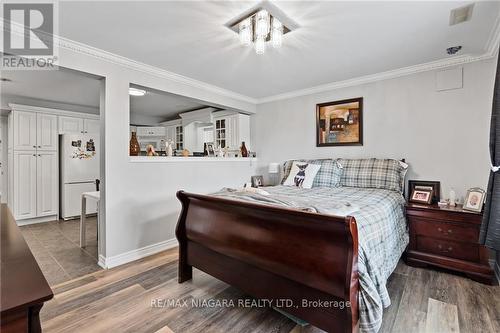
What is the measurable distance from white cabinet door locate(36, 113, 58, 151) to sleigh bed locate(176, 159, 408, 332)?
13.7 feet

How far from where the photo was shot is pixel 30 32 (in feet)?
6.98

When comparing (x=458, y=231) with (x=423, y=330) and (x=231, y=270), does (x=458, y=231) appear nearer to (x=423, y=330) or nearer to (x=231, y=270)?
(x=423, y=330)

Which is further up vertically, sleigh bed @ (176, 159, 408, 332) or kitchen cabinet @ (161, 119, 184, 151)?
kitchen cabinet @ (161, 119, 184, 151)

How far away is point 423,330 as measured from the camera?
5.36ft

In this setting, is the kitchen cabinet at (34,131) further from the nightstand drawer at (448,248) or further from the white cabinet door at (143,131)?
the nightstand drawer at (448,248)

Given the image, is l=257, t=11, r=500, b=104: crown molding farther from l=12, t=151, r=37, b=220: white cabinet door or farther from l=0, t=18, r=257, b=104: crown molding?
l=12, t=151, r=37, b=220: white cabinet door

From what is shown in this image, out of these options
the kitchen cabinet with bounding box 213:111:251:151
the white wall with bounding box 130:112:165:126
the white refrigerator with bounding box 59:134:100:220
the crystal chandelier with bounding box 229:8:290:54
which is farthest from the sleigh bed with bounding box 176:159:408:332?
the white wall with bounding box 130:112:165:126

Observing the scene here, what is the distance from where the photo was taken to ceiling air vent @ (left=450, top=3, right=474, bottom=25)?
1860 millimetres

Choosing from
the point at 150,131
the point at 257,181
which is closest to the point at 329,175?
the point at 257,181

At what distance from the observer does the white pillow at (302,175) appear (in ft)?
10.9

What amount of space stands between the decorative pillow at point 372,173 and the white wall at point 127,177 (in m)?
2.23

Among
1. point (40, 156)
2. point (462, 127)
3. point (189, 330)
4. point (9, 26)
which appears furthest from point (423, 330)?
point (40, 156)

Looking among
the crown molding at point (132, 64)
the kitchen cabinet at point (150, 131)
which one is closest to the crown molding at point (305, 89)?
the crown molding at point (132, 64)

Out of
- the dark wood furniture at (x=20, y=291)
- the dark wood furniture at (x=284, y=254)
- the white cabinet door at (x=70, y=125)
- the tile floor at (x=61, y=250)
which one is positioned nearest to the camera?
the dark wood furniture at (x=20, y=291)
